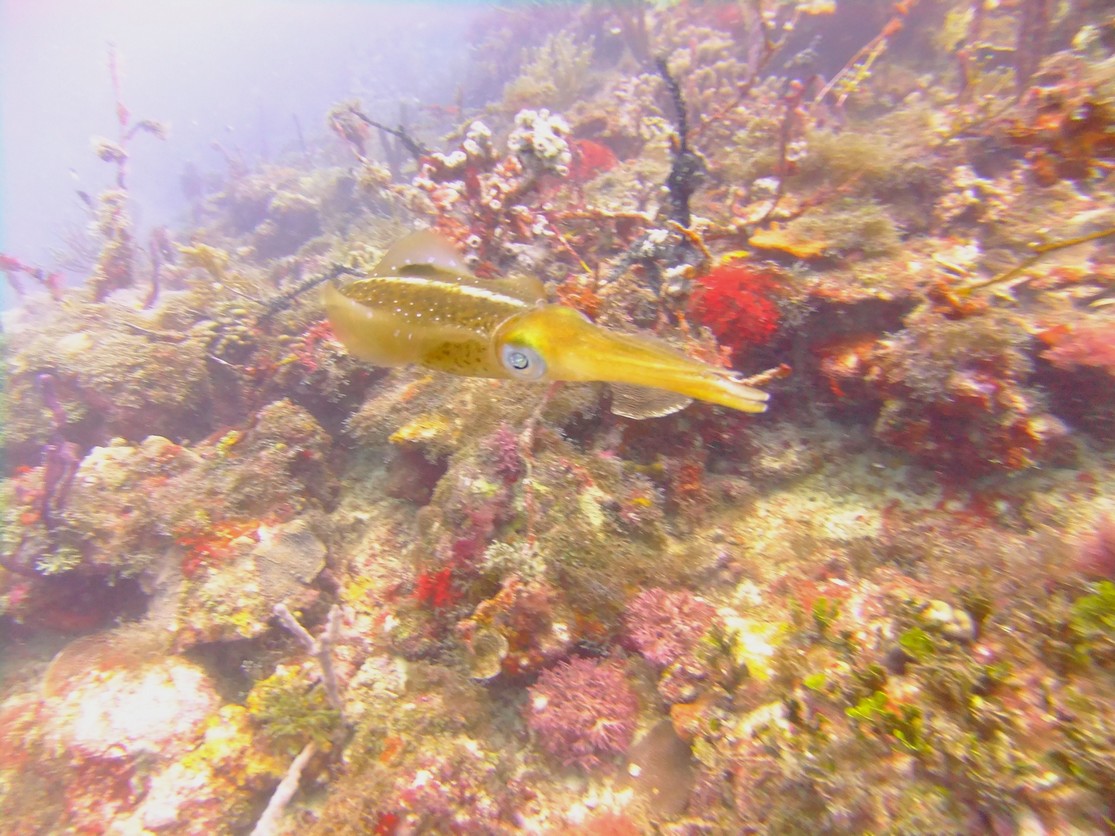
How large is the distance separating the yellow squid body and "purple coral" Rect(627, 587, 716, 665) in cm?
131

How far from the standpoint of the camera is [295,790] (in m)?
4.09

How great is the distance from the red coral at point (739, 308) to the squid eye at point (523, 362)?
6.97 ft

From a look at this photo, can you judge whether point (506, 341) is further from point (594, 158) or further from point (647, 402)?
point (594, 158)

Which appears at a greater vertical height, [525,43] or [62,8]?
[62,8]

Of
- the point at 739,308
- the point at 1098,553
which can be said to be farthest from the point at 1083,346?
the point at 739,308

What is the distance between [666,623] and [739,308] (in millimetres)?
2478

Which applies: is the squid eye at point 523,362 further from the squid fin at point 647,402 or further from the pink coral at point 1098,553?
the pink coral at point 1098,553

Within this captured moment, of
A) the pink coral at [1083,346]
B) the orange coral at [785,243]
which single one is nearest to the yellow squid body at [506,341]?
the orange coral at [785,243]

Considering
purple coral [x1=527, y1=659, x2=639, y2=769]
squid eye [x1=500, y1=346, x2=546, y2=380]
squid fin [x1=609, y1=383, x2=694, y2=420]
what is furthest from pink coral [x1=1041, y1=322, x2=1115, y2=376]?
purple coral [x1=527, y1=659, x2=639, y2=769]

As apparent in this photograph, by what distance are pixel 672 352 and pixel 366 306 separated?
6.35 feet

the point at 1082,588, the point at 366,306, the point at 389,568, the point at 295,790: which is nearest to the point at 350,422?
the point at 389,568

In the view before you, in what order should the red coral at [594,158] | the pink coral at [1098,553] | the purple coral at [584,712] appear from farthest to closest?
the red coral at [594,158]
the purple coral at [584,712]
the pink coral at [1098,553]

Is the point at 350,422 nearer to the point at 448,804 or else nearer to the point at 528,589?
the point at 528,589

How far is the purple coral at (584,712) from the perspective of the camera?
11.1ft
